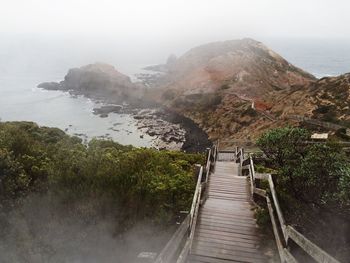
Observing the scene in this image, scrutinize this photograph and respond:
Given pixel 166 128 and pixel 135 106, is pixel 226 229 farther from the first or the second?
pixel 135 106

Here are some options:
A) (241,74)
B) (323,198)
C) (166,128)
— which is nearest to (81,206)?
(323,198)

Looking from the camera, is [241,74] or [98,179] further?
[241,74]

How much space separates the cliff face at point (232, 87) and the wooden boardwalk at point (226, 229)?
3435cm

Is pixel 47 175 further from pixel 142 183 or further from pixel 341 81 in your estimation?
pixel 341 81

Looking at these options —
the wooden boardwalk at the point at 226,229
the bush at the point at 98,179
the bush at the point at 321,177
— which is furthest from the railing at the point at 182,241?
the bush at the point at 321,177

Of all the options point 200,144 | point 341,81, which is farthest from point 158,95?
point 341,81

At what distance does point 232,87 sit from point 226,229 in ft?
219

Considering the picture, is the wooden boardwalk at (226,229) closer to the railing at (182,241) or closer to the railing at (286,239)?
the railing at (182,241)

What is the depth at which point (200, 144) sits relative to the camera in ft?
176

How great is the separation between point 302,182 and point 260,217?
75.8 inches

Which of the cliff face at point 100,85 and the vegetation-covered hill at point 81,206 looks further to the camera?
the cliff face at point 100,85

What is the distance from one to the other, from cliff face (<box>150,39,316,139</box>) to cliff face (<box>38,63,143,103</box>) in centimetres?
839

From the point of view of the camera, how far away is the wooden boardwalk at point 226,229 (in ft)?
33.5

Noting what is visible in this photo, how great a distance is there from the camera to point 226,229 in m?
11.6
